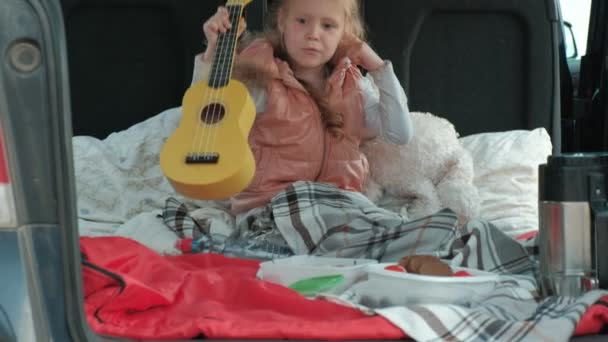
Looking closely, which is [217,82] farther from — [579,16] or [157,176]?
[579,16]

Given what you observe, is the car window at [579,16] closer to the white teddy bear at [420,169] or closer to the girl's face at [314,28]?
the white teddy bear at [420,169]

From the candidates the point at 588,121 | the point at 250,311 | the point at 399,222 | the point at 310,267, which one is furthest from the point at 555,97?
the point at 250,311

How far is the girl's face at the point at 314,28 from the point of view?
9.34 feet

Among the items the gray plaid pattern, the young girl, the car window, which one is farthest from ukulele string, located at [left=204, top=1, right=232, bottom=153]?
the car window

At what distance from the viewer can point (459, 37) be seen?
10.7 ft

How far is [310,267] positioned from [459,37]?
1.53m

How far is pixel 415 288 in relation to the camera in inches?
68.5

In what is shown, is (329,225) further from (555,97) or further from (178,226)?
(555,97)

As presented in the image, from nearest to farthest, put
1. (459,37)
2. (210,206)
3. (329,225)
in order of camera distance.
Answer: (329,225)
(210,206)
(459,37)

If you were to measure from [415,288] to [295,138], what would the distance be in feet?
3.98

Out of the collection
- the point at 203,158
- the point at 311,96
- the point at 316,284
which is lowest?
the point at 316,284

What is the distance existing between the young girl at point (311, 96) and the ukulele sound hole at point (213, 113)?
32 centimetres

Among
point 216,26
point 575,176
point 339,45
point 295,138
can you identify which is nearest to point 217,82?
point 216,26

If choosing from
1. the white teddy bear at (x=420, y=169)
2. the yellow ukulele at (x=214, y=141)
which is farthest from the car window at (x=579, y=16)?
the yellow ukulele at (x=214, y=141)
